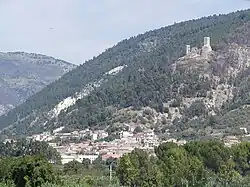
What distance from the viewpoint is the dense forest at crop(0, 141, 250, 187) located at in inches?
1891

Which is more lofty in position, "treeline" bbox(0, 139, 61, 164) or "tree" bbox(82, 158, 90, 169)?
"treeline" bbox(0, 139, 61, 164)

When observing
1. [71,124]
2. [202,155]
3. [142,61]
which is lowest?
[202,155]

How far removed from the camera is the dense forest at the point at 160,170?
4803cm

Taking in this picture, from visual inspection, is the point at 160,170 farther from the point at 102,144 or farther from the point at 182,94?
the point at 182,94

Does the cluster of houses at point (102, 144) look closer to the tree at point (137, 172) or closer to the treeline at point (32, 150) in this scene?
the treeline at point (32, 150)

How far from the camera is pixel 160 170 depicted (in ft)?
172

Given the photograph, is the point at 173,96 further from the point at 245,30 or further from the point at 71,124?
the point at 245,30

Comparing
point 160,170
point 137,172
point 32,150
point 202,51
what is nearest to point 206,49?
point 202,51

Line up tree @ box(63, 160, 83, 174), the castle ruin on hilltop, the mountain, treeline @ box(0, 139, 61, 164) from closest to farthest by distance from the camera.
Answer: tree @ box(63, 160, 83, 174) < treeline @ box(0, 139, 61, 164) < the mountain < the castle ruin on hilltop

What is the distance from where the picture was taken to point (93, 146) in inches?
3652

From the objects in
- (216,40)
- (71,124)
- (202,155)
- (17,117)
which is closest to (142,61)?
(216,40)

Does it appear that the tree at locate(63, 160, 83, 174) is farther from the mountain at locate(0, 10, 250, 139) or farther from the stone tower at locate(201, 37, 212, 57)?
the stone tower at locate(201, 37, 212, 57)

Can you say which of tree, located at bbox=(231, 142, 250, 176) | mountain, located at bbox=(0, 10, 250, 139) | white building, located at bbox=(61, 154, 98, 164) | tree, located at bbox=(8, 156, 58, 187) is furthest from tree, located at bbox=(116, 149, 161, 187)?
mountain, located at bbox=(0, 10, 250, 139)

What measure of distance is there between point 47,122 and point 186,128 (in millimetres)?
45338
